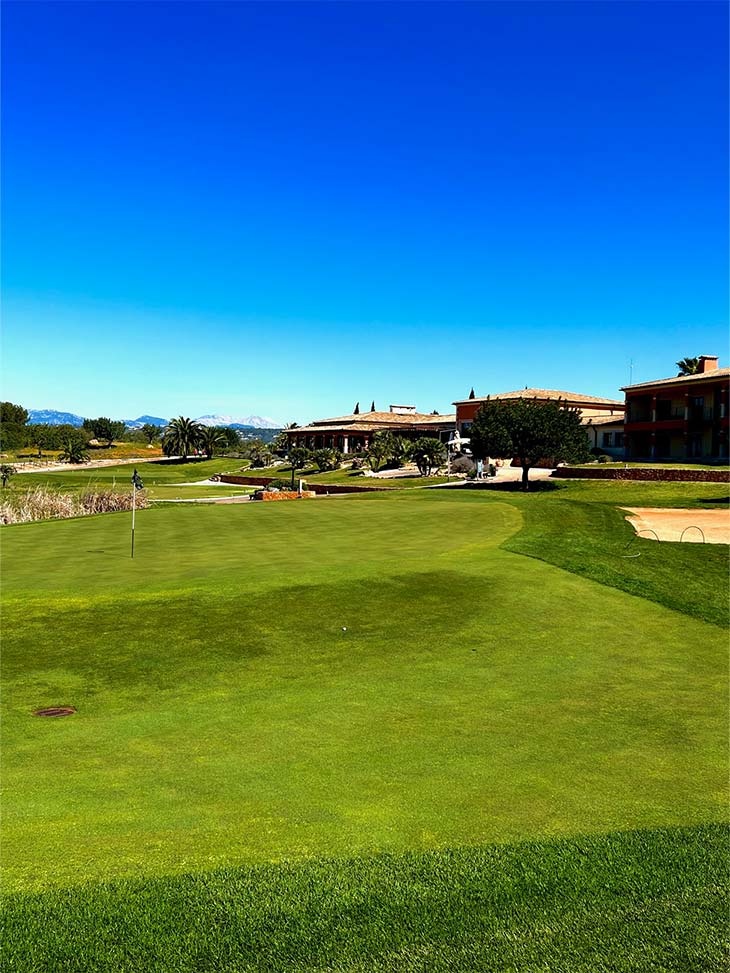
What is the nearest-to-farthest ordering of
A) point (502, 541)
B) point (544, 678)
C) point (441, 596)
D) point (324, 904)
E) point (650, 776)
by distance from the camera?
point (324, 904), point (650, 776), point (544, 678), point (441, 596), point (502, 541)

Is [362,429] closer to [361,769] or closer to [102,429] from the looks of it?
[102,429]

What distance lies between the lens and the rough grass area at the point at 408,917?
5.62 metres

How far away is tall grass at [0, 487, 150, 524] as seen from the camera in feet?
140

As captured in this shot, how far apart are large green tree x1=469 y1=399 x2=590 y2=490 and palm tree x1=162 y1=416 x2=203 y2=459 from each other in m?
83.4

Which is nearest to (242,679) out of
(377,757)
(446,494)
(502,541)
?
(377,757)

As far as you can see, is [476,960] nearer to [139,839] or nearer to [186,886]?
[186,886]

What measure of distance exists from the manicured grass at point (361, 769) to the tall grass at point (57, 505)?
942 inches

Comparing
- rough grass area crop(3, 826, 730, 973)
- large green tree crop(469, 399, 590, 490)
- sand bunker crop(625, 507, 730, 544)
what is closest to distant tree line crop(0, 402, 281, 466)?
large green tree crop(469, 399, 590, 490)

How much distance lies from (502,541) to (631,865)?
20894 mm

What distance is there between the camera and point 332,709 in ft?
37.6

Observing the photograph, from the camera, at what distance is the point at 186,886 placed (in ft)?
21.2

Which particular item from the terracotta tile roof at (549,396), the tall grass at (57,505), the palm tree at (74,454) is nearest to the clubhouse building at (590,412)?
Answer: the terracotta tile roof at (549,396)

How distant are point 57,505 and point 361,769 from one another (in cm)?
4137

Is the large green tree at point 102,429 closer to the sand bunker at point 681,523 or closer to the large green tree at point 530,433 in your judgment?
the large green tree at point 530,433
